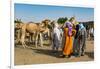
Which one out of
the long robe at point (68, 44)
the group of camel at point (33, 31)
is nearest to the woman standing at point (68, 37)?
the long robe at point (68, 44)

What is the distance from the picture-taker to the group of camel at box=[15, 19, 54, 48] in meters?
2.10

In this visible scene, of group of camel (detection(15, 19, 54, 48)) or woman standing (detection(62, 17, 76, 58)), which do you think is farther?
woman standing (detection(62, 17, 76, 58))

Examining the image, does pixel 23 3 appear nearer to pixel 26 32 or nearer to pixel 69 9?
pixel 26 32

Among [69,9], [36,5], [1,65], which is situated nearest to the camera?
[1,65]

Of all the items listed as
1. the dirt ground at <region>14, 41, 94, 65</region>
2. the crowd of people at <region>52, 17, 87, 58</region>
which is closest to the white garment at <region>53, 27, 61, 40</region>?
the crowd of people at <region>52, 17, 87, 58</region>

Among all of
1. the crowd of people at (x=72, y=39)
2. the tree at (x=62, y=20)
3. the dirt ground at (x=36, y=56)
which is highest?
the tree at (x=62, y=20)

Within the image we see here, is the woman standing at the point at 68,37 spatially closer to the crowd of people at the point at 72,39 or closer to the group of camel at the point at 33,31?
the crowd of people at the point at 72,39

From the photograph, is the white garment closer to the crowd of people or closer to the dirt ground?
the crowd of people

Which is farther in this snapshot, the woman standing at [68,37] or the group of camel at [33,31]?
the woman standing at [68,37]

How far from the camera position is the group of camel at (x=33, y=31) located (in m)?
2.10

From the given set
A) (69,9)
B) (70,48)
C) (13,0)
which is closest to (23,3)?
(13,0)

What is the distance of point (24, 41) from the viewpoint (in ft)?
6.99

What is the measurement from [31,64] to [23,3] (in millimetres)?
624

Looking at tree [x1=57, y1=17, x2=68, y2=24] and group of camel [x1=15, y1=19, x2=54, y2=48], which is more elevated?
tree [x1=57, y1=17, x2=68, y2=24]
